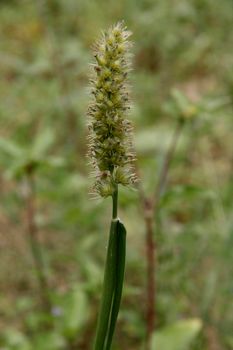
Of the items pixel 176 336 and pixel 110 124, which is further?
pixel 176 336

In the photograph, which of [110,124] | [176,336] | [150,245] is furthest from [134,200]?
[110,124]

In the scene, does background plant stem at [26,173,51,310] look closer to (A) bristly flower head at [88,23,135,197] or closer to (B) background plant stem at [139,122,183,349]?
(B) background plant stem at [139,122,183,349]

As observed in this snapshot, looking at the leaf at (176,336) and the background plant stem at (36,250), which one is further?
the background plant stem at (36,250)

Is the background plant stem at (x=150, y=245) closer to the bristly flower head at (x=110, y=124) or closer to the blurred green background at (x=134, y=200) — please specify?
the blurred green background at (x=134, y=200)

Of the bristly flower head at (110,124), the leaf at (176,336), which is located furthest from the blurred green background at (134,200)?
the bristly flower head at (110,124)

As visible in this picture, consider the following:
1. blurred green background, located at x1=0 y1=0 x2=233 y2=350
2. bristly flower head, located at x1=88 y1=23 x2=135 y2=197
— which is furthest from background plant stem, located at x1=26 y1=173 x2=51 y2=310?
bristly flower head, located at x1=88 y1=23 x2=135 y2=197

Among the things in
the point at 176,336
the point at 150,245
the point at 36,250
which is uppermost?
the point at 36,250

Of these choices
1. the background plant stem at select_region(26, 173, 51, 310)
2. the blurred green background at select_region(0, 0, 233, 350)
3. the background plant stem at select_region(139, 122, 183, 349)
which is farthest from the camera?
the background plant stem at select_region(26, 173, 51, 310)

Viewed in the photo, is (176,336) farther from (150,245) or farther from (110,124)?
(110,124)
